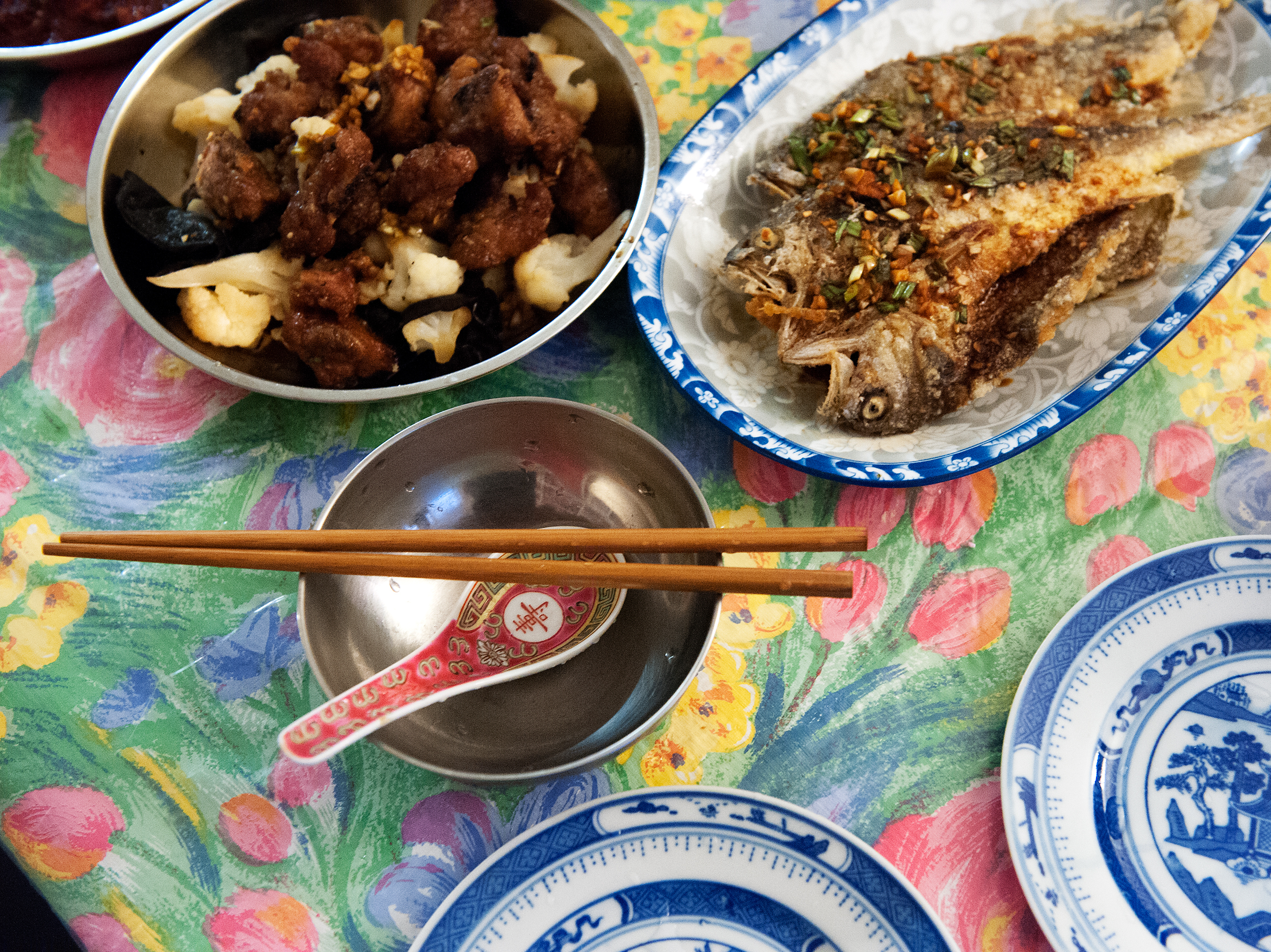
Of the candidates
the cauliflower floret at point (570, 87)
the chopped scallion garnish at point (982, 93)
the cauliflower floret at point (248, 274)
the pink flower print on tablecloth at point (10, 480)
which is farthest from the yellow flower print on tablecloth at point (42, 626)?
the chopped scallion garnish at point (982, 93)

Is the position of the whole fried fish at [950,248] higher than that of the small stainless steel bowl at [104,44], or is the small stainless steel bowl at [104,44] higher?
the small stainless steel bowl at [104,44]

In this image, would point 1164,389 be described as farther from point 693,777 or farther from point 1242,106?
point 693,777

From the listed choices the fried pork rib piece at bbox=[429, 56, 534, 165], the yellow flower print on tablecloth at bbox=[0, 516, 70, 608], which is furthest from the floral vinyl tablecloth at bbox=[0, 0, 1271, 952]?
the fried pork rib piece at bbox=[429, 56, 534, 165]

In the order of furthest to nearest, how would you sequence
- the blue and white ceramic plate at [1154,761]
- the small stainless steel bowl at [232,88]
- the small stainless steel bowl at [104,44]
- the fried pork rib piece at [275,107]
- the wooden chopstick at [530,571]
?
the small stainless steel bowl at [104,44] < the fried pork rib piece at [275,107] < the small stainless steel bowl at [232,88] < the blue and white ceramic plate at [1154,761] < the wooden chopstick at [530,571]

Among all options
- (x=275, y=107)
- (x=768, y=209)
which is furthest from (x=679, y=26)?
(x=275, y=107)

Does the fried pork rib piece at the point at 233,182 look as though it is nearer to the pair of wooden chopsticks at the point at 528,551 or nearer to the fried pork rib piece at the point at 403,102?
the fried pork rib piece at the point at 403,102

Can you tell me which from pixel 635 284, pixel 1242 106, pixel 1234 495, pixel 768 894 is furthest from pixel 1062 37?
pixel 768 894
